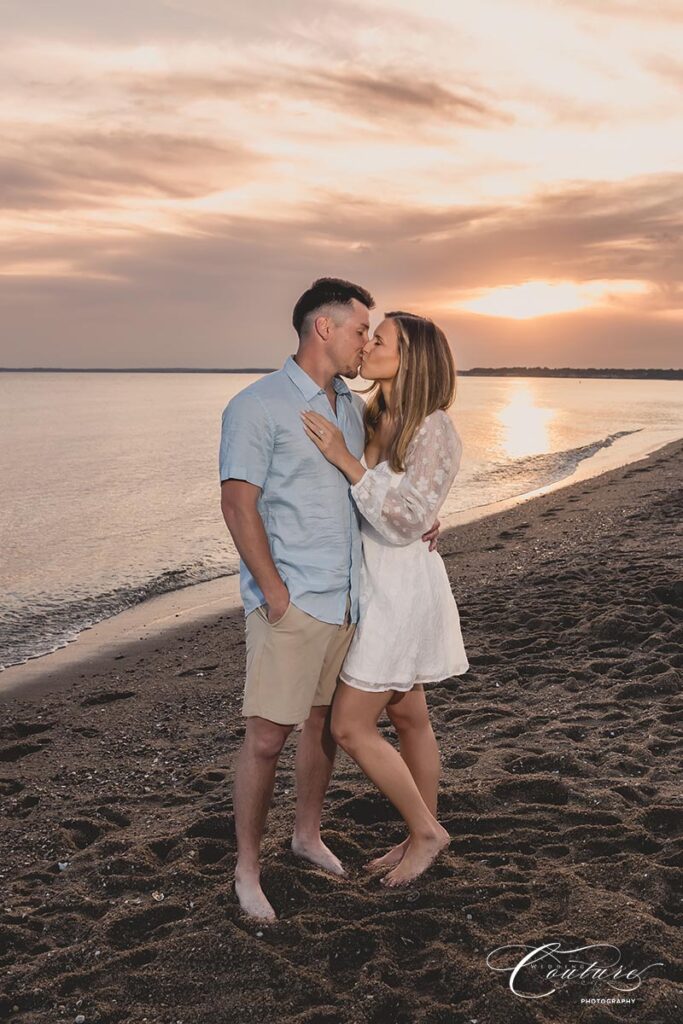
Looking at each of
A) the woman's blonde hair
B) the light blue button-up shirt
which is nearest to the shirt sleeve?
the light blue button-up shirt

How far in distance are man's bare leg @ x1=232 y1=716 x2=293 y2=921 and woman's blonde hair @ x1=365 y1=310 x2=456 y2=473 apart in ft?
3.81

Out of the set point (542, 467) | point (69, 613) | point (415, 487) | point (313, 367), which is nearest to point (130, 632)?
point (69, 613)

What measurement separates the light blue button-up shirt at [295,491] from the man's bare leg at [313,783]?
2.00ft

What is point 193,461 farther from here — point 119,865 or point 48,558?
point 119,865

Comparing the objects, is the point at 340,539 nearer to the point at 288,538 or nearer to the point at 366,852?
the point at 288,538

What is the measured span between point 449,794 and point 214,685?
11.4ft

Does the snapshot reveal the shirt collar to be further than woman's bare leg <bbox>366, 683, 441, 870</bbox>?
No

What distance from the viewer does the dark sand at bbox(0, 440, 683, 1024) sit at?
3.13 m

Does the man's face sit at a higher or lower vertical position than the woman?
higher

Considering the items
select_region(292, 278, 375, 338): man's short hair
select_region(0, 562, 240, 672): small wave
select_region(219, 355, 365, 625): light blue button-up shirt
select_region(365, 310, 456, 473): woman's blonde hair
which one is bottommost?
select_region(0, 562, 240, 672): small wave

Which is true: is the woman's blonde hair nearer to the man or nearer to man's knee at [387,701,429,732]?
the man

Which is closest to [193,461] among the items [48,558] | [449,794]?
[48,558]

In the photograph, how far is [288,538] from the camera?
3590 mm

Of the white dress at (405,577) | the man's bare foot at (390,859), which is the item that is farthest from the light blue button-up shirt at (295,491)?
the man's bare foot at (390,859)
